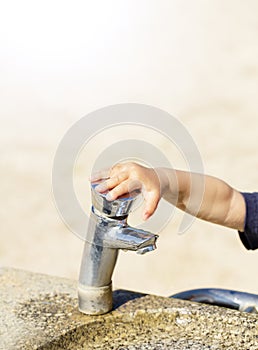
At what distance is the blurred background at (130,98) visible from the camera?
2785 millimetres

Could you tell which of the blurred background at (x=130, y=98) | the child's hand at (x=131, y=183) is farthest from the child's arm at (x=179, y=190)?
the blurred background at (x=130, y=98)

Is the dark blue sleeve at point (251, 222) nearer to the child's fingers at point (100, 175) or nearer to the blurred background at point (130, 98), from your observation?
the child's fingers at point (100, 175)

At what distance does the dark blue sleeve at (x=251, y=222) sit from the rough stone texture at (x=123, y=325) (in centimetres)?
27

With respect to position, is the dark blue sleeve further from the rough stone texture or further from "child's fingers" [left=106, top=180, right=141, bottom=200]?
"child's fingers" [left=106, top=180, right=141, bottom=200]

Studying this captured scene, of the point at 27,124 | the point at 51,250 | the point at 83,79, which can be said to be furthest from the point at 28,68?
the point at 51,250

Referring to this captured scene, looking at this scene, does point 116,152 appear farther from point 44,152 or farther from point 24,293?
point 44,152

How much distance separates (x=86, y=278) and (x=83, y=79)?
380 centimetres

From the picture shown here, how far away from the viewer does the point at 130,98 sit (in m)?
4.32

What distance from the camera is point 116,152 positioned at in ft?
3.54

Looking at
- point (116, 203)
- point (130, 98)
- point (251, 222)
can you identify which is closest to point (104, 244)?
point (116, 203)

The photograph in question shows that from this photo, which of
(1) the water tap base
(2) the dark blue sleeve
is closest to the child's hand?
(1) the water tap base

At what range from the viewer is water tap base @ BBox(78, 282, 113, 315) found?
1.01m

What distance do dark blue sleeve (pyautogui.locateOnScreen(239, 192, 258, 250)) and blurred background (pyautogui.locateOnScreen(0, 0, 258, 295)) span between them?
4.25 ft

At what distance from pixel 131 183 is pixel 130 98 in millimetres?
3433
